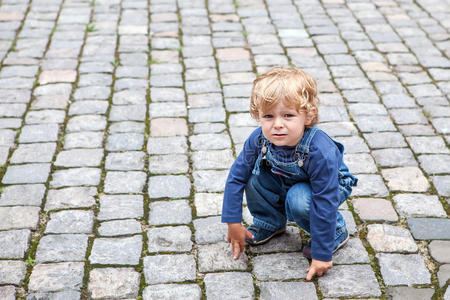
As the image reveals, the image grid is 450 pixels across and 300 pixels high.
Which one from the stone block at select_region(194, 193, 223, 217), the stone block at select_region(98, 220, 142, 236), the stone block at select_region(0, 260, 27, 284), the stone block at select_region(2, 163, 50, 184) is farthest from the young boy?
the stone block at select_region(2, 163, 50, 184)

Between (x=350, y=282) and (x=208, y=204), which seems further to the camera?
(x=208, y=204)

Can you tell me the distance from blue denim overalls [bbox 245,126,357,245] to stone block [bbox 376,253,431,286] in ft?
0.90

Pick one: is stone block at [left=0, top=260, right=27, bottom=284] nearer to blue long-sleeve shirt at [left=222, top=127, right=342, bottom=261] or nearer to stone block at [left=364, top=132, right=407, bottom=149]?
blue long-sleeve shirt at [left=222, top=127, right=342, bottom=261]

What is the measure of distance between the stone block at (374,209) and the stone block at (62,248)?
60.9 inches

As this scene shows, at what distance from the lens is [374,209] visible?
343 centimetres

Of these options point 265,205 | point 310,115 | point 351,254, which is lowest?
point 351,254

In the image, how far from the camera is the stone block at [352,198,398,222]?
11.0 ft

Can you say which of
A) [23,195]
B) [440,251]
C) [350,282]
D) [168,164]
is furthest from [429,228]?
[23,195]

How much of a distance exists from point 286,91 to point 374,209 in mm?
1172

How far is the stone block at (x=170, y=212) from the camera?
3.36 metres

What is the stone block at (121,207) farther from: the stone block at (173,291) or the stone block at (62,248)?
the stone block at (173,291)

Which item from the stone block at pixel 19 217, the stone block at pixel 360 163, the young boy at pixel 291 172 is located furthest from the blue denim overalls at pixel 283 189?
the stone block at pixel 19 217

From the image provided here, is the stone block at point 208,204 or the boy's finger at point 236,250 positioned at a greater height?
the boy's finger at point 236,250

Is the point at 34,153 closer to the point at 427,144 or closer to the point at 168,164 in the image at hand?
the point at 168,164
